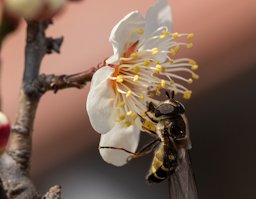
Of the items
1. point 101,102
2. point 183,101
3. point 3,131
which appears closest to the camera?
point 3,131

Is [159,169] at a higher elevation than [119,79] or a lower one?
lower

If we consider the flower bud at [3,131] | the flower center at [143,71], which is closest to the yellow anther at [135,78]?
the flower center at [143,71]

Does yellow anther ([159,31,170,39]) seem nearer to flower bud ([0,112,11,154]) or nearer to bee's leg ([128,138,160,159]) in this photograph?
bee's leg ([128,138,160,159])

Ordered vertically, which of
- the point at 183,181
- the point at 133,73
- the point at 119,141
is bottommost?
the point at 183,181

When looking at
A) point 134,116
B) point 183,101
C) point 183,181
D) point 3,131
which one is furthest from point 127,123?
point 183,101

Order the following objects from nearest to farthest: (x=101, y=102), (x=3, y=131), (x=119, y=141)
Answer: (x=3, y=131), (x=101, y=102), (x=119, y=141)

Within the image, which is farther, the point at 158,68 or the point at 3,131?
the point at 158,68

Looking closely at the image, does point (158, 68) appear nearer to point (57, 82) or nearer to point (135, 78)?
point (135, 78)

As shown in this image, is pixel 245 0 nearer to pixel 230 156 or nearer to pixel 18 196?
pixel 230 156
